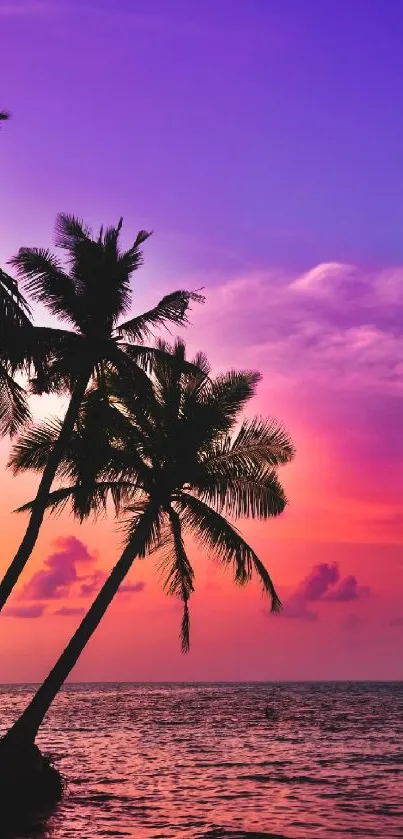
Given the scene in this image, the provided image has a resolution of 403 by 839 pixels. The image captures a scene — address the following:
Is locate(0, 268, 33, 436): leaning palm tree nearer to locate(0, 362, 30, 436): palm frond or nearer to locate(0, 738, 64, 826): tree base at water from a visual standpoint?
locate(0, 362, 30, 436): palm frond

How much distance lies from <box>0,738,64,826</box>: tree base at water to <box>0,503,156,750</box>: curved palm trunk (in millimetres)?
262

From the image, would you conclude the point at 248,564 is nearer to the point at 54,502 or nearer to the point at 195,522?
the point at 195,522

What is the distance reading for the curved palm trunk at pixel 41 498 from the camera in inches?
892

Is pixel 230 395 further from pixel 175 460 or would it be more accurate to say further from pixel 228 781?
pixel 228 781

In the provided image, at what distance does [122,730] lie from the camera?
5384 centimetres

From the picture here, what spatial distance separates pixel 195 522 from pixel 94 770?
40.0 feet

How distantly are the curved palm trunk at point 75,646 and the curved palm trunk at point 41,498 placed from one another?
220cm

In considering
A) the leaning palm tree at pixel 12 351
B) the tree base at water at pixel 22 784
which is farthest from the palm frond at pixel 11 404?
the tree base at water at pixel 22 784

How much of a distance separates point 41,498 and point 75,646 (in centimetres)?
400

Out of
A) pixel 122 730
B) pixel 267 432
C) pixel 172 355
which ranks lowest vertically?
pixel 122 730

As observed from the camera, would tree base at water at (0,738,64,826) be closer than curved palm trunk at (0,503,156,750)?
Yes

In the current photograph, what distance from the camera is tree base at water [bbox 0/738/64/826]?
20.4 metres

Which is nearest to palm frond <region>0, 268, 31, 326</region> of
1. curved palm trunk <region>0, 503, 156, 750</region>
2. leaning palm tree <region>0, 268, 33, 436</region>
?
leaning palm tree <region>0, 268, 33, 436</region>

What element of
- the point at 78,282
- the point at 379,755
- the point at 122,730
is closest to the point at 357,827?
the point at 78,282
